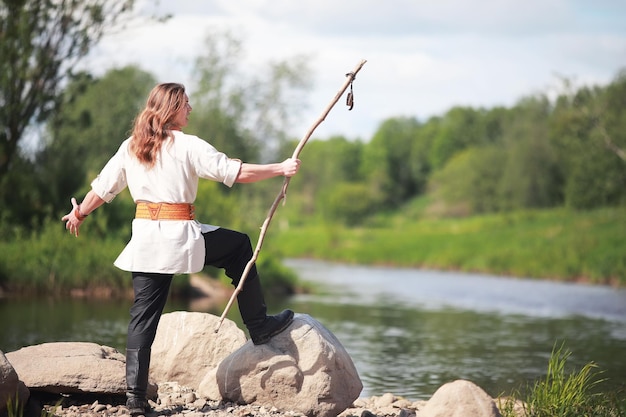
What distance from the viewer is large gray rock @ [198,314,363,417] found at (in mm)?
7156

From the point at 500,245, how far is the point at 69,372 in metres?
35.2

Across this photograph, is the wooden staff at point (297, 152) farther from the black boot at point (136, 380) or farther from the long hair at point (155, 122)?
the long hair at point (155, 122)

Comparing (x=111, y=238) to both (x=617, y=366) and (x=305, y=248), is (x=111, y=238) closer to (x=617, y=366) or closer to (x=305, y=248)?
(x=617, y=366)

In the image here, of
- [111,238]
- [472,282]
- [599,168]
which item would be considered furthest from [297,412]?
[599,168]

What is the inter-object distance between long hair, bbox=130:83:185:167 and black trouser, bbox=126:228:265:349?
2.40 feet

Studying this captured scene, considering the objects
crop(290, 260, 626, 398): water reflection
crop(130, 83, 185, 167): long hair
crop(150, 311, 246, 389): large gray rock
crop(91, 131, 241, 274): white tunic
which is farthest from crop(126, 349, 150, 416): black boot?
crop(290, 260, 626, 398): water reflection

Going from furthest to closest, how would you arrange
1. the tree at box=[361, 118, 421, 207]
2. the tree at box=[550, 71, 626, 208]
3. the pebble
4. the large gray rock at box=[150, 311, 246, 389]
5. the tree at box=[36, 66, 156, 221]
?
the tree at box=[361, 118, 421, 207] → the tree at box=[550, 71, 626, 208] → the tree at box=[36, 66, 156, 221] → the large gray rock at box=[150, 311, 246, 389] → the pebble

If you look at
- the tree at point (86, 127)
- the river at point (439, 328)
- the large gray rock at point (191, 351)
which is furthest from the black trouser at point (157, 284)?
the tree at point (86, 127)

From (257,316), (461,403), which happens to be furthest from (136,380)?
(461,403)

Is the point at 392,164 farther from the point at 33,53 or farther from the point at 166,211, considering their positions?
the point at 166,211

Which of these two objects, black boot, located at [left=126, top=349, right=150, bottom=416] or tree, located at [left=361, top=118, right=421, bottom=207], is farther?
tree, located at [left=361, top=118, right=421, bottom=207]

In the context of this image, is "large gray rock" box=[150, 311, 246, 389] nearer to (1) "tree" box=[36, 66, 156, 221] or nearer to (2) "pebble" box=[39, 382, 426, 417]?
(2) "pebble" box=[39, 382, 426, 417]

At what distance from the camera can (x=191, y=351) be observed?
8320 mm

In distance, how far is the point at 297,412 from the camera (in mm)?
7156
